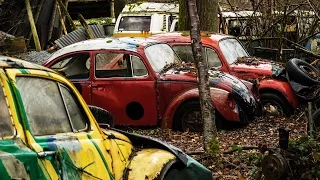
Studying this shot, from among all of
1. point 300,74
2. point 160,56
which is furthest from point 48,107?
point 300,74

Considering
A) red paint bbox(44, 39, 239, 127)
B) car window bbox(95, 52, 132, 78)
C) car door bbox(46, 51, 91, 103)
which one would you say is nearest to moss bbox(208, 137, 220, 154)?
red paint bbox(44, 39, 239, 127)

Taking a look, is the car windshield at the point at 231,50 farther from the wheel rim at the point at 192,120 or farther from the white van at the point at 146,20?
the white van at the point at 146,20

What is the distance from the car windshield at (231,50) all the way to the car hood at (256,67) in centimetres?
15

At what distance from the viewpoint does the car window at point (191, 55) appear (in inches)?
460

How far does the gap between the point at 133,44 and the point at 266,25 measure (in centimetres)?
660

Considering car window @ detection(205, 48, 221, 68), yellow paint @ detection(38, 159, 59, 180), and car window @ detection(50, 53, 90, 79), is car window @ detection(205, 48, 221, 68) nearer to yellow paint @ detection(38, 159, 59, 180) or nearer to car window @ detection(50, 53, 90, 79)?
car window @ detection(50, 53, 90, 79)

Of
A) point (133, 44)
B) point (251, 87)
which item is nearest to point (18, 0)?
point (133, 44)

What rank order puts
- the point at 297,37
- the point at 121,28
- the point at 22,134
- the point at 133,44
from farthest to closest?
1. the point at 121,28
2. the point at 297,37
3. the point at 133,44
4. the point at 22,134

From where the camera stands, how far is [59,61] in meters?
10.6

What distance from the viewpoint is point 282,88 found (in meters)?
10.8

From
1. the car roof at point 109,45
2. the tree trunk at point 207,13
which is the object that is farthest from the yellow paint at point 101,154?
the tree trunk at point 207,13

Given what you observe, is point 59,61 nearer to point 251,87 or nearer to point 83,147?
point 251,87

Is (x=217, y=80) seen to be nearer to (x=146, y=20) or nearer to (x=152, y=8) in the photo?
(x=146, y=20)

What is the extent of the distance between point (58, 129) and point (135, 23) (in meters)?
14.2
